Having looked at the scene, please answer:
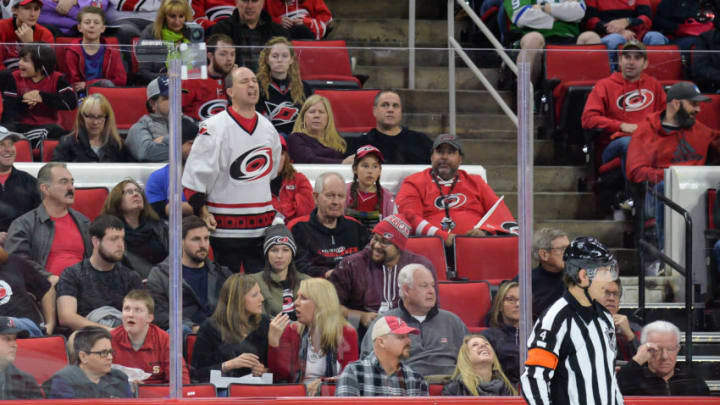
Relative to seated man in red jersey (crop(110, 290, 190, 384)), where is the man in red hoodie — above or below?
above

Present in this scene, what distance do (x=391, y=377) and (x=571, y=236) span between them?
0.95 m

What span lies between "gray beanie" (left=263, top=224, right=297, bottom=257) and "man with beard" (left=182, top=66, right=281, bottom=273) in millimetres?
24

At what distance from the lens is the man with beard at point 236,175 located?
4996 millimetres

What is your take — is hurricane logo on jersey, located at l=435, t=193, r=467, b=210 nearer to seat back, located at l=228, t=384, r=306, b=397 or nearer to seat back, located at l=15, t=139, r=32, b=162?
seat back, located at l=228, t=384, r=306, b=397

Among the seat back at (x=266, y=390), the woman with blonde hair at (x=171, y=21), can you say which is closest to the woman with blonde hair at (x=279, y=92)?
the seat back at (x=266, y=390)

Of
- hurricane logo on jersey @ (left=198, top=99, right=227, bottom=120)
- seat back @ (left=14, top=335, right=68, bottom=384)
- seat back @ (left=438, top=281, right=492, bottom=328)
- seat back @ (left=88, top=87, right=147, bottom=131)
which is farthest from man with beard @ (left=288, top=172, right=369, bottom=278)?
seat back @ (left=14, top=335, right=68, bottom=384)

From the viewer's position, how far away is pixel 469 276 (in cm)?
508

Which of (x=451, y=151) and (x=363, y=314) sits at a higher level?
(x=451, y=151)

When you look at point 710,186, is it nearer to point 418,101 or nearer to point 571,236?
point 571,236

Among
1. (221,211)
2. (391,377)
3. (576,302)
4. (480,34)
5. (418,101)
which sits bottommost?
(391,377)

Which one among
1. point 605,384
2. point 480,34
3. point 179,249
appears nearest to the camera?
point 605,384

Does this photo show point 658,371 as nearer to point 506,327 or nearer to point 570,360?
point 506,327

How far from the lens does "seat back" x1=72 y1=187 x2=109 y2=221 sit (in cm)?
493

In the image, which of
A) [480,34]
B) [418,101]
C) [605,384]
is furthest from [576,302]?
[480,34]
